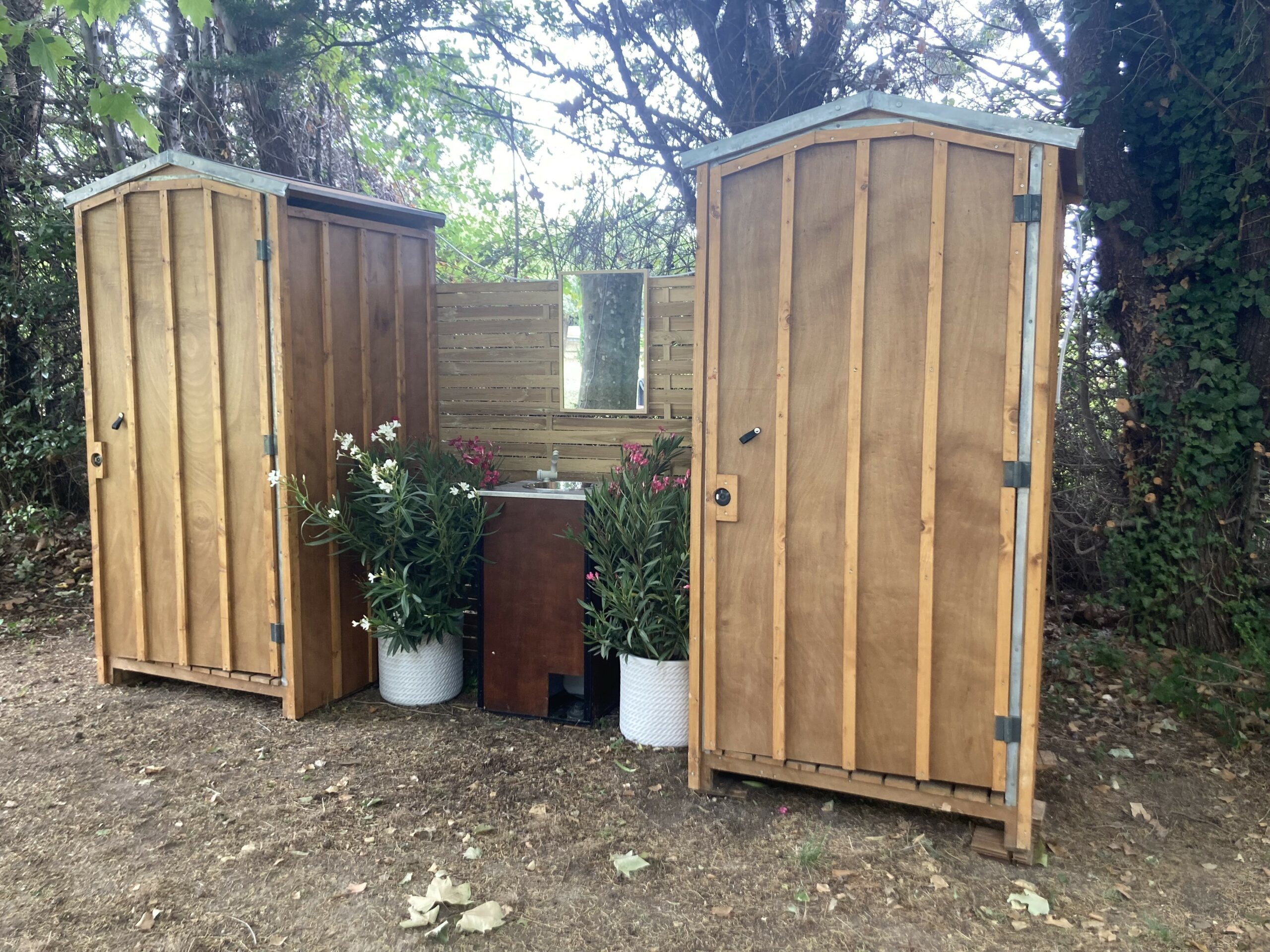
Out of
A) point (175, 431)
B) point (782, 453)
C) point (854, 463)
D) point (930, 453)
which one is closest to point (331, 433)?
point (175, 431)

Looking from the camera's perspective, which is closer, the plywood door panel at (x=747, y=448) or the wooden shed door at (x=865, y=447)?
the wooden shed door at (x=865, y=447)

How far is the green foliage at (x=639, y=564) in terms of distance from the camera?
3471mm

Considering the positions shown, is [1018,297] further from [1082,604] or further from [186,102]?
[186,102]

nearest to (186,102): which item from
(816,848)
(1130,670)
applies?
(816,848)

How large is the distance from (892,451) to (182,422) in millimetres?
3129

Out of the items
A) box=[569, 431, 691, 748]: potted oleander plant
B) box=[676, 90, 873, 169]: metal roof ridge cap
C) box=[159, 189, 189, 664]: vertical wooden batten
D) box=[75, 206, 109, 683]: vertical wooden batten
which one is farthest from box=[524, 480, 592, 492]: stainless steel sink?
box=[75, 206, 109, 683]: vertical wooden batten

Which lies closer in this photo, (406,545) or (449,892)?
(449,892)

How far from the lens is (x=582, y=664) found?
379 centimetres

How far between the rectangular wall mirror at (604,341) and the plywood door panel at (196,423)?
1.60m

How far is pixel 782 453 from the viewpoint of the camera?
295cm

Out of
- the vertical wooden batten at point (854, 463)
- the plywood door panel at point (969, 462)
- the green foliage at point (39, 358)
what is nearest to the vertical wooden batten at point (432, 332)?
the vertical wooden batten at point (854, 463)

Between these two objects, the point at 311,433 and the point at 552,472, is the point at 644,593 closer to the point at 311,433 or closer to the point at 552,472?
the point at 552,472

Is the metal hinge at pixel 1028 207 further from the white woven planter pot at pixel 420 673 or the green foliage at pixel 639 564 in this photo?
the white woven planter pot at pixel 420 673

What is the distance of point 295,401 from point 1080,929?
3.39 metres
